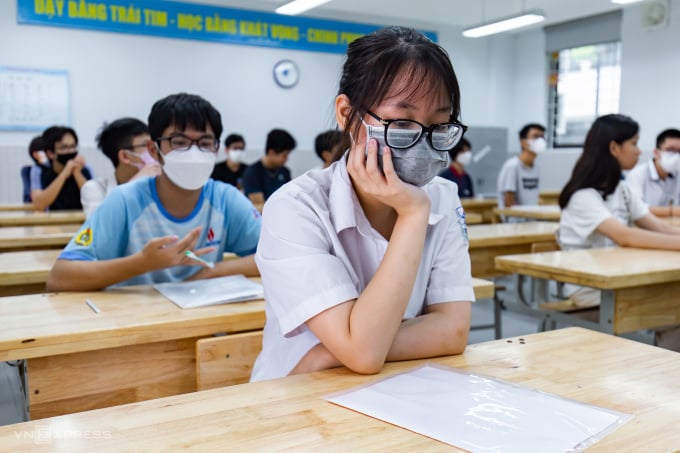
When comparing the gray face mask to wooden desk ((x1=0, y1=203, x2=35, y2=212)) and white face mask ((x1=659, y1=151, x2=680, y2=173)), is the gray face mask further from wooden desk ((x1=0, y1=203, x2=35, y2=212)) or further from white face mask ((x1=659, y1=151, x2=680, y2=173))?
wooden desk ((x1=0, y1=203, x2=35, y2=212))

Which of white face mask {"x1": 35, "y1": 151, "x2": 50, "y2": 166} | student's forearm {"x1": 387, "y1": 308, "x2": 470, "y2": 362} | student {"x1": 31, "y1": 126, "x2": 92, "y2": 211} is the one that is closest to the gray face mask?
student's forearm {"x1": 387, "y1": 308, "x2": 470, "y2": 362}

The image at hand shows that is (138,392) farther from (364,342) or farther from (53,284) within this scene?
(364,342)

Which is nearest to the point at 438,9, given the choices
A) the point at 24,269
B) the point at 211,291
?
the point at 24,269

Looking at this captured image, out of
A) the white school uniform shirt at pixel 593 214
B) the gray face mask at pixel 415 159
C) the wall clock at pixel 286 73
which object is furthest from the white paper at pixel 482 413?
the wall clock at pixel 286 73

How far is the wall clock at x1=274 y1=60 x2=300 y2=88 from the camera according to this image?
7609 millimetres

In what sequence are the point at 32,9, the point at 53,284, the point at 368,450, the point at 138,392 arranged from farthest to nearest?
1. the point at 32,9
2. the point at 53,284
3. the point at 138,392
4. the point at 368,450

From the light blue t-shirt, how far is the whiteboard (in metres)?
4.99

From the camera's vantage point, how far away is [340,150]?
1306mm

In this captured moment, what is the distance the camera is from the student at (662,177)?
4707 millimetres

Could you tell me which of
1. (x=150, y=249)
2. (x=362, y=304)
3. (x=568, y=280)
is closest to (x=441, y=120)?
(x=362, y=304)

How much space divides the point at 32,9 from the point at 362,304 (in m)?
6.47

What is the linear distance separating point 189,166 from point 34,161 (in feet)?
15.4

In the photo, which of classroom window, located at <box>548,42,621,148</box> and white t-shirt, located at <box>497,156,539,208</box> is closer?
white t-shirt, located at <box>497,156,539,208</box>

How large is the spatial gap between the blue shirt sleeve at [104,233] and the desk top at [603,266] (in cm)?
152
